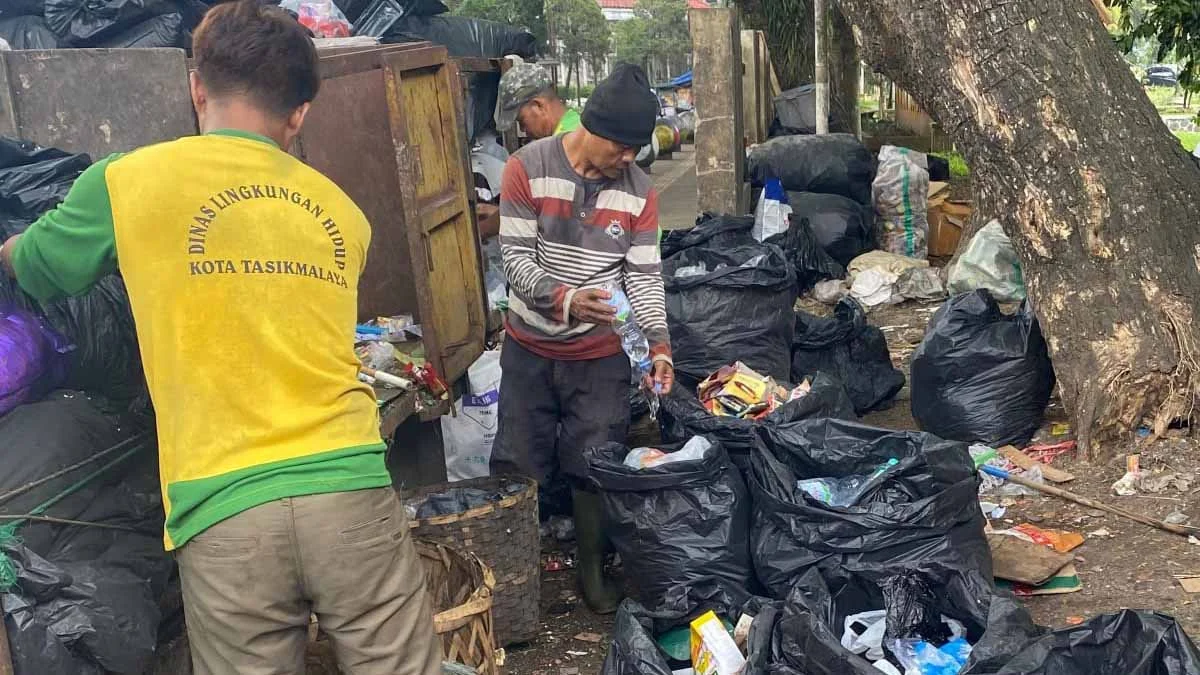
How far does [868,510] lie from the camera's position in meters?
3.14

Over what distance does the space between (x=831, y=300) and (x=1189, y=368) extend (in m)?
3.38

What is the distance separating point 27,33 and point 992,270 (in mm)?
4468

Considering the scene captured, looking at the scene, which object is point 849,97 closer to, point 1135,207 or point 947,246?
point 947,246

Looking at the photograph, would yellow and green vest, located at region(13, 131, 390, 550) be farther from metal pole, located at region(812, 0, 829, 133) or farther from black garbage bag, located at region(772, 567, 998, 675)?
metal pole, located at region(812, 0, 829, 133)

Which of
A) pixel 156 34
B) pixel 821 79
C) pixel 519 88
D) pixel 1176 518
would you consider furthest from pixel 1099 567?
pixel 821 79

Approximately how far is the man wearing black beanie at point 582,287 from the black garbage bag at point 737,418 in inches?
8.6

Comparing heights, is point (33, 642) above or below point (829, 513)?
above

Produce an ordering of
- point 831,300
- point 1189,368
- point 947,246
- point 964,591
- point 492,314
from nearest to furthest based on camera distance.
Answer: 1. point 964,591
2. point 1189,368
3. point 492,314
4. point 831,300
5. point 947,246

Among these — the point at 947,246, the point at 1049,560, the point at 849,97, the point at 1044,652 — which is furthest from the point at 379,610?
the point at 849,97

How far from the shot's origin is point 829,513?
314 cm

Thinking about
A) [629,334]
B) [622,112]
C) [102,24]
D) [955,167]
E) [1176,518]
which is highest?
[102,24]

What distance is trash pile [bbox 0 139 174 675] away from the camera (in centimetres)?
202

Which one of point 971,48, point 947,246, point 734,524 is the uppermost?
point 971,48

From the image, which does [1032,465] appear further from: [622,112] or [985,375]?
[622,112]
